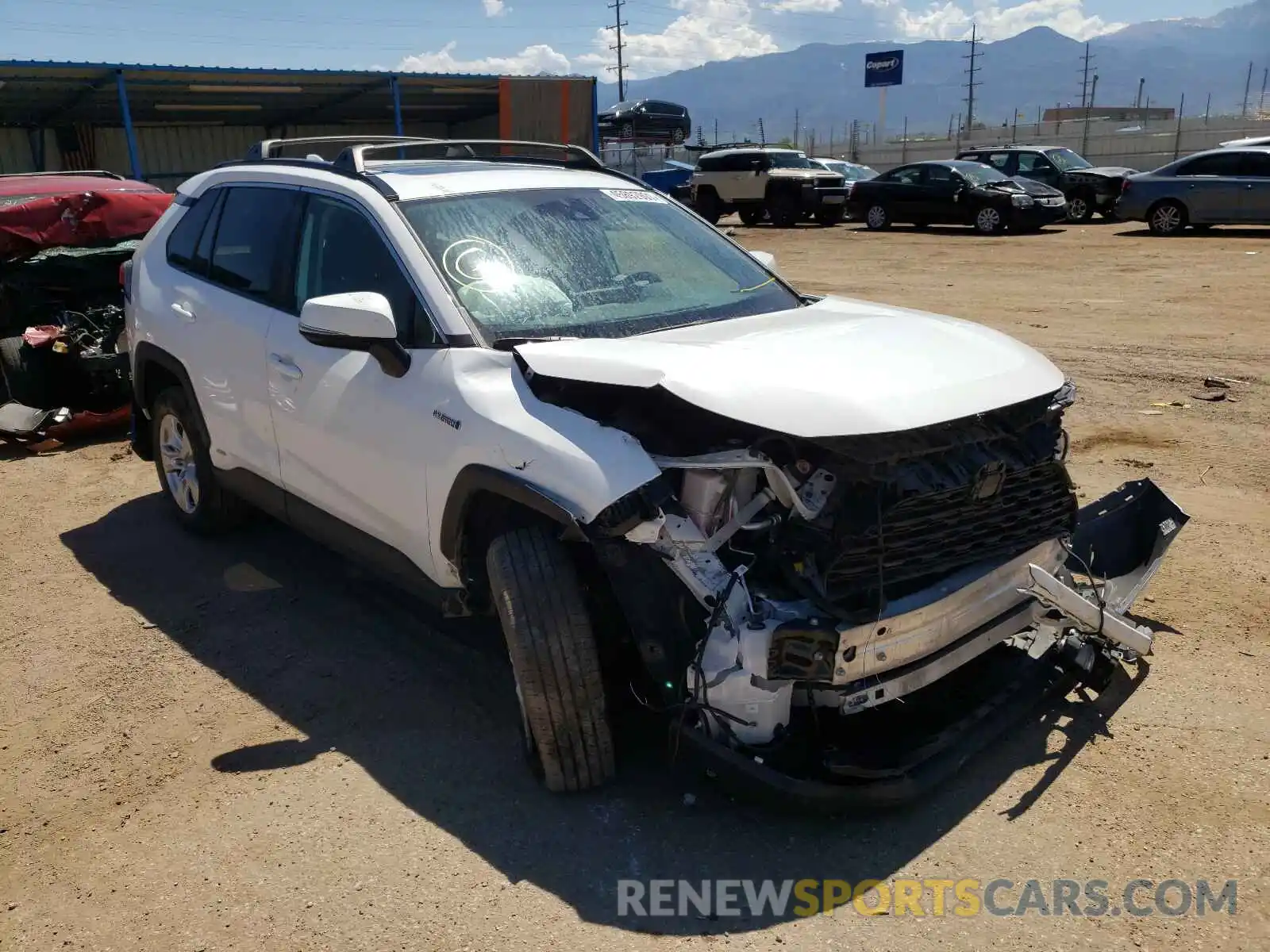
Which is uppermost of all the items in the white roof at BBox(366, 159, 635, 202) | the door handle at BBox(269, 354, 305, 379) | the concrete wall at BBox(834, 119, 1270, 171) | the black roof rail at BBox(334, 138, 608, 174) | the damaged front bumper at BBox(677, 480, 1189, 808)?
the concrete wall at BBox(834, 119, 1270, 171)

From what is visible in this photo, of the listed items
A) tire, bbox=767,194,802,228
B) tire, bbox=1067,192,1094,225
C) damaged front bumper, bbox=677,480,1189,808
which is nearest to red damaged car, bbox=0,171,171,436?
damaged front bumper, bbox=677,480,1189,808

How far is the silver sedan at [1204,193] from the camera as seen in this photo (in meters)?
17.8

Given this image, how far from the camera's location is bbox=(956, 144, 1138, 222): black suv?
21984 millimetres

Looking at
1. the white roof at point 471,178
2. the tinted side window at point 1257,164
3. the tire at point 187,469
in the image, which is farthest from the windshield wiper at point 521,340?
the tinted side window at point 1257,164

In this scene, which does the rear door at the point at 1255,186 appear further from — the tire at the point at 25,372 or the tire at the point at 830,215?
the tire at the point at 25,372

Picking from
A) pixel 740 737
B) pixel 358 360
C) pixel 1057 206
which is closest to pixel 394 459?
pixel 358 360

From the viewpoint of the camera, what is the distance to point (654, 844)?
9.86 feet

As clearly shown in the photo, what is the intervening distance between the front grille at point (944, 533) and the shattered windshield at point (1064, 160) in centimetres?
2169

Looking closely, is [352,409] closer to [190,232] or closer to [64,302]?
[190,232]

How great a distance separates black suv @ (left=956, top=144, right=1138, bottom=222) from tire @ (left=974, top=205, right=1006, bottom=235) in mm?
1980

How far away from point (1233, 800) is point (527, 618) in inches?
86.8

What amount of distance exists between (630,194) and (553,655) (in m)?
2.31

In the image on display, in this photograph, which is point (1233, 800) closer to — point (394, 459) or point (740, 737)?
point (740, 737)

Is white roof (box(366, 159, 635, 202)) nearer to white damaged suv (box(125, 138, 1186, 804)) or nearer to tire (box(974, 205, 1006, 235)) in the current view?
white damaged suv (box(125, 138, 1186, 804))
